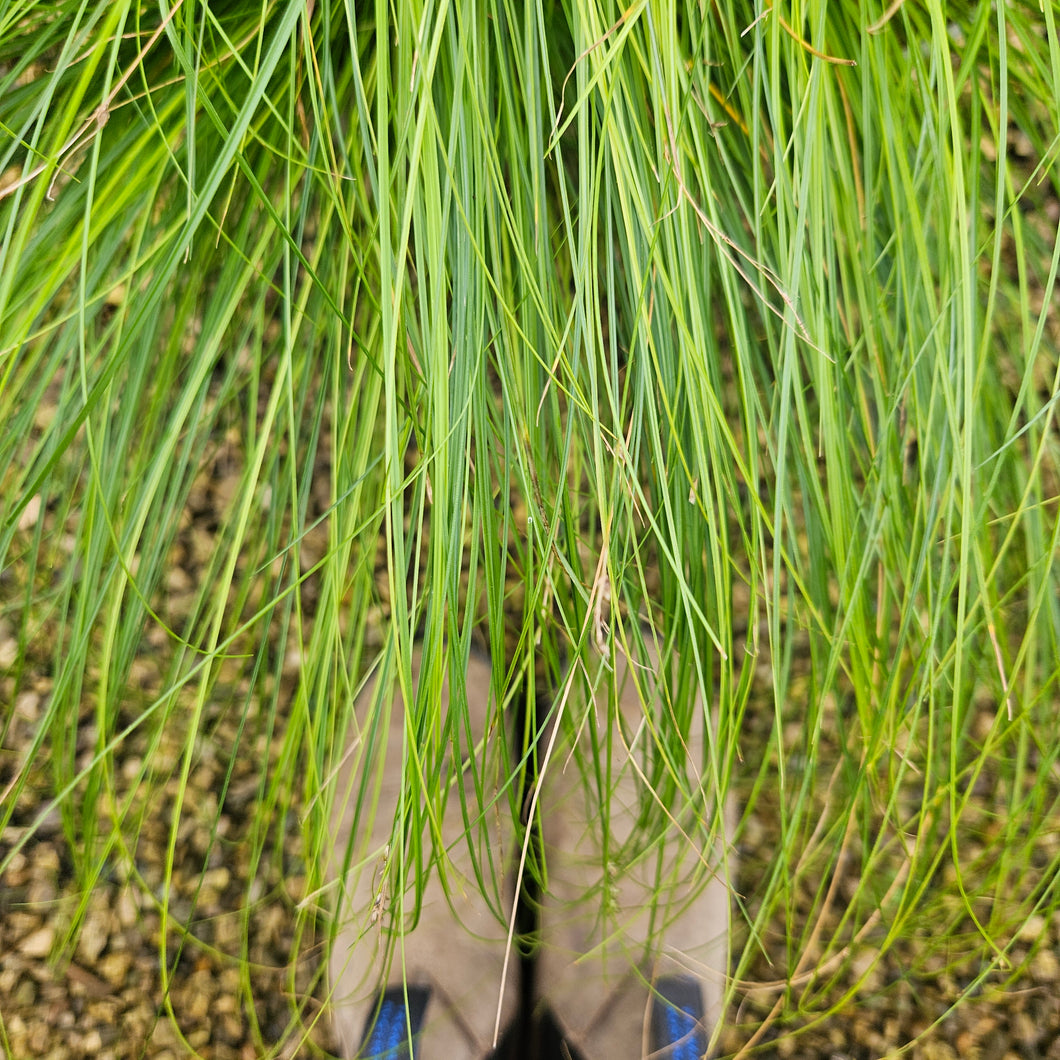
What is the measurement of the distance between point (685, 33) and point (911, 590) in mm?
501

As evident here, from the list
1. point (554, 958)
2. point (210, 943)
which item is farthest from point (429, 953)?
point (210, 943)

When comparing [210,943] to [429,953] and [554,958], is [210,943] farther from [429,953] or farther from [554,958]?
[554,958]

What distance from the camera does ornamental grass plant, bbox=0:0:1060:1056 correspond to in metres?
0.51

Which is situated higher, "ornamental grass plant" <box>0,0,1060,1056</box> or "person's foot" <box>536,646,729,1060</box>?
"ornamental grass plant" <box>0,0,1060,1056</box>

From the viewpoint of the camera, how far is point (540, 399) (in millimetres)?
612

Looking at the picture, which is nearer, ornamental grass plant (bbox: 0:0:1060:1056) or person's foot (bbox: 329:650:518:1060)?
ornamental grass plant (bbox: 0:0:1060:1056)

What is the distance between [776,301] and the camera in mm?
718

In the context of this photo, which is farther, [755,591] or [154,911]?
[154,911]

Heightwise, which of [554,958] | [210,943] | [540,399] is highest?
[540,399]

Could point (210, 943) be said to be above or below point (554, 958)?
above

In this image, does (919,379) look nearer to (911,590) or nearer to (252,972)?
(911,590)

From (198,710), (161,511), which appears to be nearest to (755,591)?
(198,710)

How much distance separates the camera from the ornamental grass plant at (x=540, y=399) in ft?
1.69

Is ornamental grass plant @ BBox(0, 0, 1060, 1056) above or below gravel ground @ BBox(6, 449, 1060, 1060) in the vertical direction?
above
